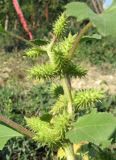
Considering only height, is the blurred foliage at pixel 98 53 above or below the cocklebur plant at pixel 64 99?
above

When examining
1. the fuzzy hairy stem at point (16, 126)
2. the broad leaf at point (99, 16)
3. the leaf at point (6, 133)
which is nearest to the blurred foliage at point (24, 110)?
the leaf at point (6, 133)

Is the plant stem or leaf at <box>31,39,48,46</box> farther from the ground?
leaf at <box>31,39,48,46</box>

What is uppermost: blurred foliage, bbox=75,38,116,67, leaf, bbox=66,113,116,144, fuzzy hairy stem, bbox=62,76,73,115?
blurred foliage, bbox=75,38,116,67

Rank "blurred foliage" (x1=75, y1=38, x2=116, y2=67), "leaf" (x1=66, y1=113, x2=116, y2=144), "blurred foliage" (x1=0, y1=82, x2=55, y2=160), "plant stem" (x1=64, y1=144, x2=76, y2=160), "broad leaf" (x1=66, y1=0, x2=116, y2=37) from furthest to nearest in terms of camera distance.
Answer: "blurred foliage" (x1=75, y1=38, x2=116, y2=67) < "blurred foliage" (x1=0, y1=82, x2=55, y2=160) < "plant stem" (x1=64, y1=144, x2=76, y2=160) < "leaf" (x1=66, y1=113, x2=116, y2=144) < "broad leaf" (x1=66, y1=0, x2=116, y2=37)

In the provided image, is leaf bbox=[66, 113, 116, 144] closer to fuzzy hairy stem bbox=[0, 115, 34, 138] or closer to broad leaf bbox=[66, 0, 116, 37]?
fuzzy hairy stem bbox=[0, 115, 34, 138]

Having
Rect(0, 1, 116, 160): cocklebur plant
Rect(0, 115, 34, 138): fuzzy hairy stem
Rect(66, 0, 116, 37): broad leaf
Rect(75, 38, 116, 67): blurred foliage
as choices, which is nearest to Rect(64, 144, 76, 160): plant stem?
Rect(0, 1, 116, 160): cocklebur plant

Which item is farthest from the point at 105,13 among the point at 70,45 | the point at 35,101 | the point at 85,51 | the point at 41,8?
the point at 41,8

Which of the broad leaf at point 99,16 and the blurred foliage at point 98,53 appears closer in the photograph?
the broad leaf at point 99,16

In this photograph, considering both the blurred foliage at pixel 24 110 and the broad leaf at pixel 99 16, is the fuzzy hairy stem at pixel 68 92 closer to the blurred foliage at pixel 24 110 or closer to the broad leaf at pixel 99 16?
the broad leaf at pixel 99 16
